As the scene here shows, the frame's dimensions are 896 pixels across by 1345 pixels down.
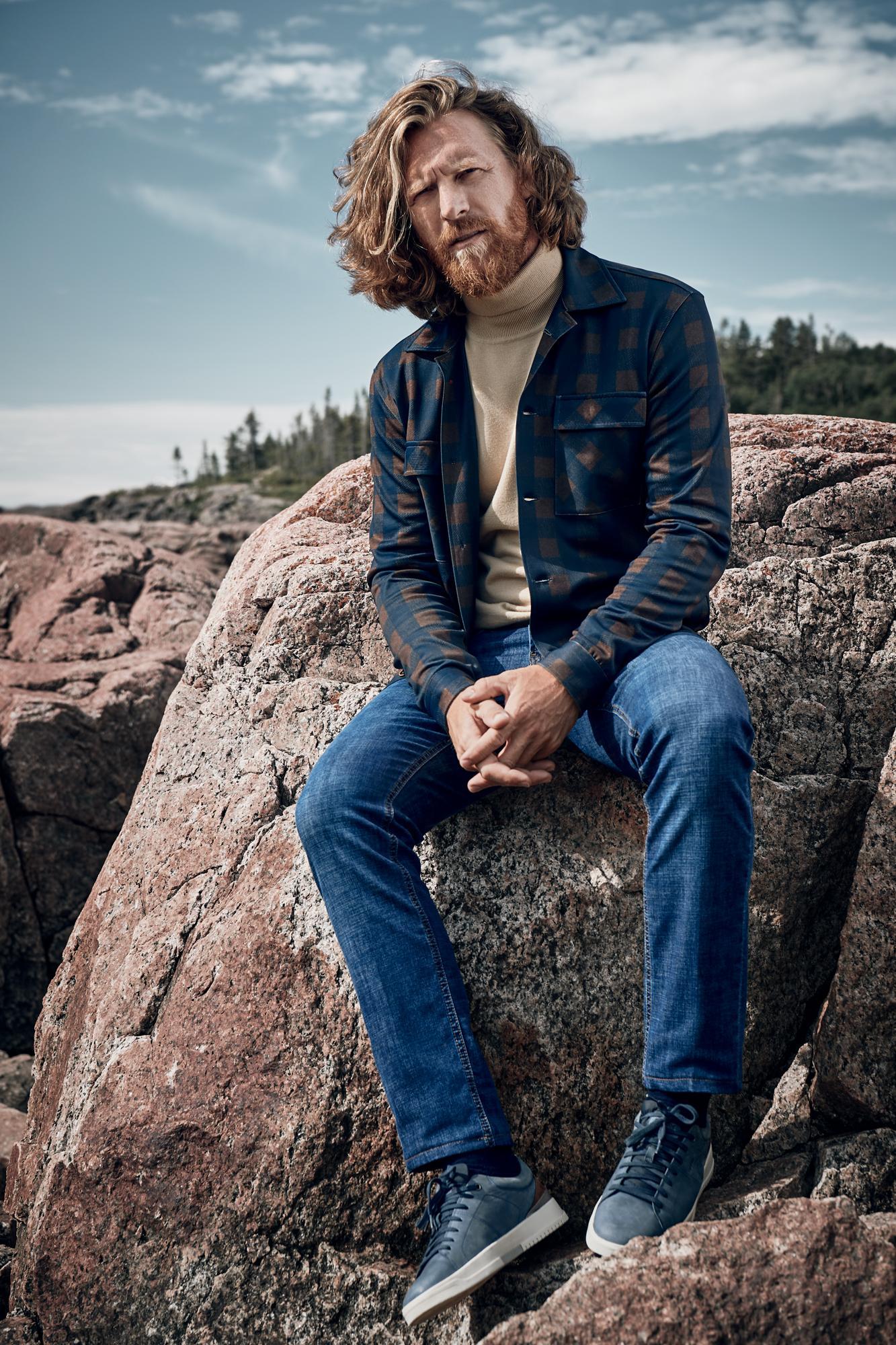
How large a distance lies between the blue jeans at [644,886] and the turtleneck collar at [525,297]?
1.35 meters

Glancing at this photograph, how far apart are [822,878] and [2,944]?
513 centimetres

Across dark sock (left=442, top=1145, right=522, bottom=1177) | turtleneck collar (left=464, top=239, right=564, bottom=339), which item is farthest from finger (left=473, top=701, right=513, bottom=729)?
turtleneck collar (left=464, top=239, right=564, bottom=339)

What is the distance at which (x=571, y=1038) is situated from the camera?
3.20 m

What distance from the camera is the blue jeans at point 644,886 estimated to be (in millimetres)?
2662

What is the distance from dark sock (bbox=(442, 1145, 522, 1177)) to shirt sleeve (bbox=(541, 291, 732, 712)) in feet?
4.06

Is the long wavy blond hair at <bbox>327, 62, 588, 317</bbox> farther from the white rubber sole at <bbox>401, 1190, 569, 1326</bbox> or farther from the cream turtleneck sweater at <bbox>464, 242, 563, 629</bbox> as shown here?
the white rubber sole at <bbox>401, 1190, 569, 1326</bbox>

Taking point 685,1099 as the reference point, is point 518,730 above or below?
above

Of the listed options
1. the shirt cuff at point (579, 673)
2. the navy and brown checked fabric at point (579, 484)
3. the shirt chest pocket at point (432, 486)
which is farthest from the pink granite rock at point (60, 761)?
the shirt cuff at point (579, 673)

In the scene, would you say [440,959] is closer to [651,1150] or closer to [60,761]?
[651,1150]

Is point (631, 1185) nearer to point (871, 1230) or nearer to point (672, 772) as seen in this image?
point (871, 1230)

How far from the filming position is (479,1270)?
257cm

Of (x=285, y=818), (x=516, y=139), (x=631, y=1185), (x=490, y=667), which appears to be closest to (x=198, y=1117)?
(x=285, y=818)

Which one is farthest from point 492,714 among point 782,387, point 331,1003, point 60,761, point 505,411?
point 782,387

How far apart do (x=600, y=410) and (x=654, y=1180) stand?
2.32 m
